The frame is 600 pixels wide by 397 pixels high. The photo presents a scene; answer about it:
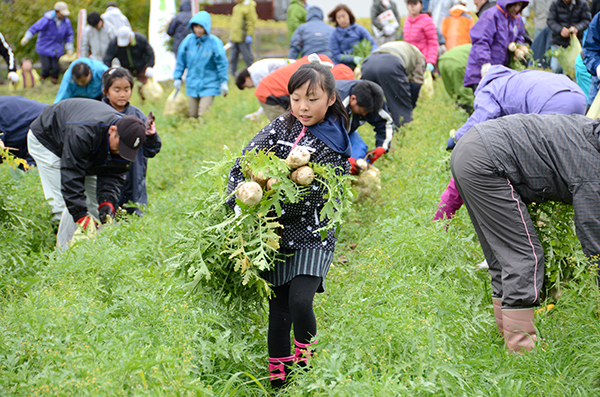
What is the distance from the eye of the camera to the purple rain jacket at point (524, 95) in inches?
140

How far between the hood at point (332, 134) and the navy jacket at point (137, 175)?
3009mm

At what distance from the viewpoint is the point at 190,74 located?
30.8 feet

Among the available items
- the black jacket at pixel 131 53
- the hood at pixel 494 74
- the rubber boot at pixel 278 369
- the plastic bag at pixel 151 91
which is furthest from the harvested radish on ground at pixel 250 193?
the plastic bag at pixel 151 91

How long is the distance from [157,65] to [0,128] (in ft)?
A: 27.2

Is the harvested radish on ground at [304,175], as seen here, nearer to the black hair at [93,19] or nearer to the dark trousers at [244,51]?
the black hair at [93,19]

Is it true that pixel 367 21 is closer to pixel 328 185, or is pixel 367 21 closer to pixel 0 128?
pixel 0 128

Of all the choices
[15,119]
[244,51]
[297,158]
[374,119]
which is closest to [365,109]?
[374,119]

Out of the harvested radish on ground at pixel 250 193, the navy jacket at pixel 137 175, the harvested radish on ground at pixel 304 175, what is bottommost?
the navy jacket at pixel 137 175

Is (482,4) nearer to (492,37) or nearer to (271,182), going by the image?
(492,37)

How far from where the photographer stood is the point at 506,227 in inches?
112

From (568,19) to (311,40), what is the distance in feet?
12.5

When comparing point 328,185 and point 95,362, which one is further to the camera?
point 328,185

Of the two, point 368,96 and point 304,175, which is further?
point 368,96

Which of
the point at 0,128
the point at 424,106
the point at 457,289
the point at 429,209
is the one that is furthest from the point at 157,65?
the point at 457,289
